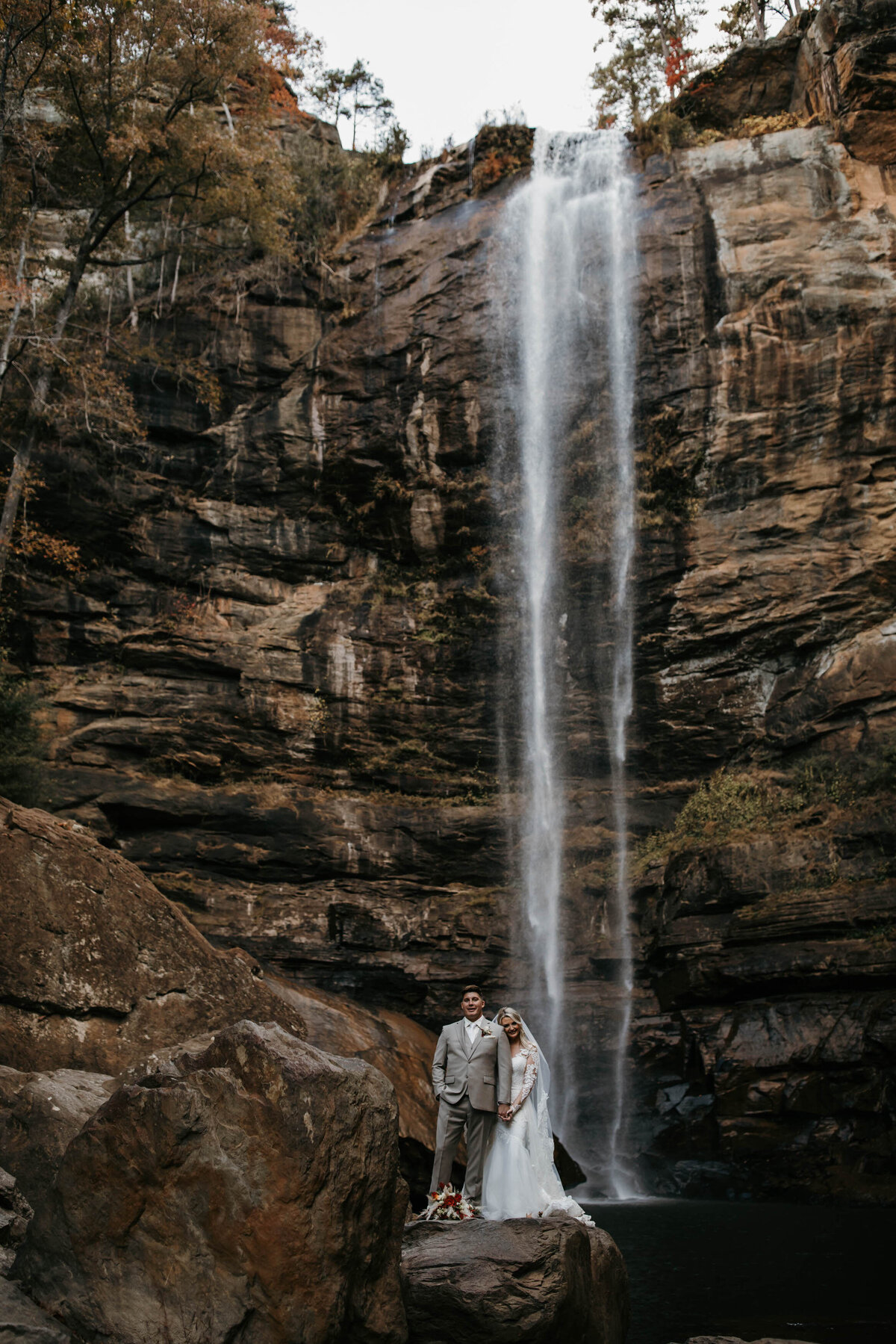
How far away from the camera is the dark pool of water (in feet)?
22.6

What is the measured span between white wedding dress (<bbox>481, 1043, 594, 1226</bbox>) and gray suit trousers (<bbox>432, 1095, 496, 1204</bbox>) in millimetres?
99

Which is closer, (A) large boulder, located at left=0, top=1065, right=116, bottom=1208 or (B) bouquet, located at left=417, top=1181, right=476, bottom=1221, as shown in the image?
(A) large boulder, located at left=0, top=1065, right=116, bottom=1208

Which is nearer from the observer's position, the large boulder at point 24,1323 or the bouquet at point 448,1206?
the large boulder at point 24,1323

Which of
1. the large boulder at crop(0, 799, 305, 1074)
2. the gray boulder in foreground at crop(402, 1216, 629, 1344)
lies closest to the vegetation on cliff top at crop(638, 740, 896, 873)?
the large boulder at crop(0, 799, 305, 1074)

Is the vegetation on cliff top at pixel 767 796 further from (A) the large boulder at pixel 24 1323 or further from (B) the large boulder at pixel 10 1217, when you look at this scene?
(A) the large boulder at pixel 24 1323

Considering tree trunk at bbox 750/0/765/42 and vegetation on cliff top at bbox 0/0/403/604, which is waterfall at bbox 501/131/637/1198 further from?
tree trunk at bbox 750/0/765/42

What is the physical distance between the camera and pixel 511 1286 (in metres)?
5.16

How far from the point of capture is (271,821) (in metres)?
16.5

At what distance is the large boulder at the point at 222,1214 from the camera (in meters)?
4.00

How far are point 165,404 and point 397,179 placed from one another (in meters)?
8.64

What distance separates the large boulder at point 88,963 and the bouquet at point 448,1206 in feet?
7.46

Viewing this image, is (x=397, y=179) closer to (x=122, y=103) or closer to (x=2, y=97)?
(x=122, y=103)

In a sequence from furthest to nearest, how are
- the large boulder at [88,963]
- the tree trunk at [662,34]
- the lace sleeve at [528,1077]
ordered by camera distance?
the tree trunk at [662,34], the large boulder at [88,963], the lace sleeve at [528,1077]

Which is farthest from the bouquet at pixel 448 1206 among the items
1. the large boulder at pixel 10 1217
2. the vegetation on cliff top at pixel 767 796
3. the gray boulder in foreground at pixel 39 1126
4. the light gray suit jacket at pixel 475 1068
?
the vegetation on cliff top at pixel 767 796
